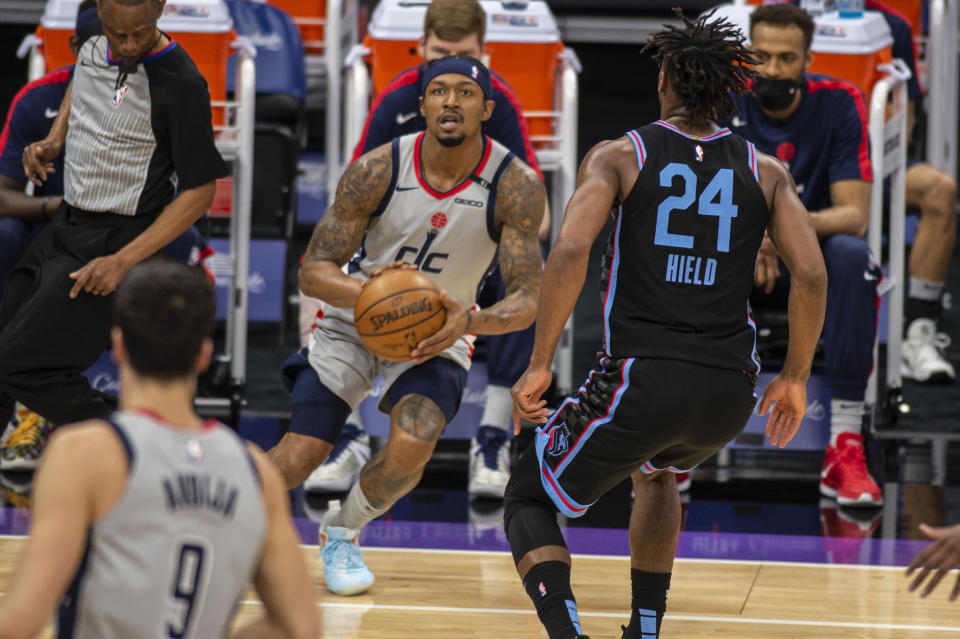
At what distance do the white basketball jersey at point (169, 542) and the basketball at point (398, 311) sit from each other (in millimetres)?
1826

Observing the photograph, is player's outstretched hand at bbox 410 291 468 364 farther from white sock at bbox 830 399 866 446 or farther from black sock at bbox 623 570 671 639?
white sock at bbox 830 399 866 446

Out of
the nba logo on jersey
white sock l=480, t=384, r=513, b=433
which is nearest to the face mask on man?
white sock l=480, t=384, r=513, b=433

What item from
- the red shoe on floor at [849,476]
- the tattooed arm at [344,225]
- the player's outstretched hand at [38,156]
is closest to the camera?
the tattooed arm at [344,225]

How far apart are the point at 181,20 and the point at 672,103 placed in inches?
122

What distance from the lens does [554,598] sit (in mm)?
3629

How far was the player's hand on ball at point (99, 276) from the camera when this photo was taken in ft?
15.1

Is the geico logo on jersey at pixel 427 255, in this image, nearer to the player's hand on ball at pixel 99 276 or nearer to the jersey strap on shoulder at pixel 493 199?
the jersey strap on shoulder at pixel 493 199

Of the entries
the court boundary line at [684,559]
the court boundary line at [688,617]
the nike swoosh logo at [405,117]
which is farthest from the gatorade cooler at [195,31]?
the court boundary line at [688,617]

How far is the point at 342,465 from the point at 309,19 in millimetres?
3538

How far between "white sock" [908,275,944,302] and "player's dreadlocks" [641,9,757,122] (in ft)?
12.5

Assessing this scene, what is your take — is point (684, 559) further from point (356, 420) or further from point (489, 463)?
point (356, 420)

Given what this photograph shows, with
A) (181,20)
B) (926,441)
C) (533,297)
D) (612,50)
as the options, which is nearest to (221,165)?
(533,297)

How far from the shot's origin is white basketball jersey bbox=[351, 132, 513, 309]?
460 cm

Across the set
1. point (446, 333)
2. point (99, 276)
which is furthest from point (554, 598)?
point (99, 276)
